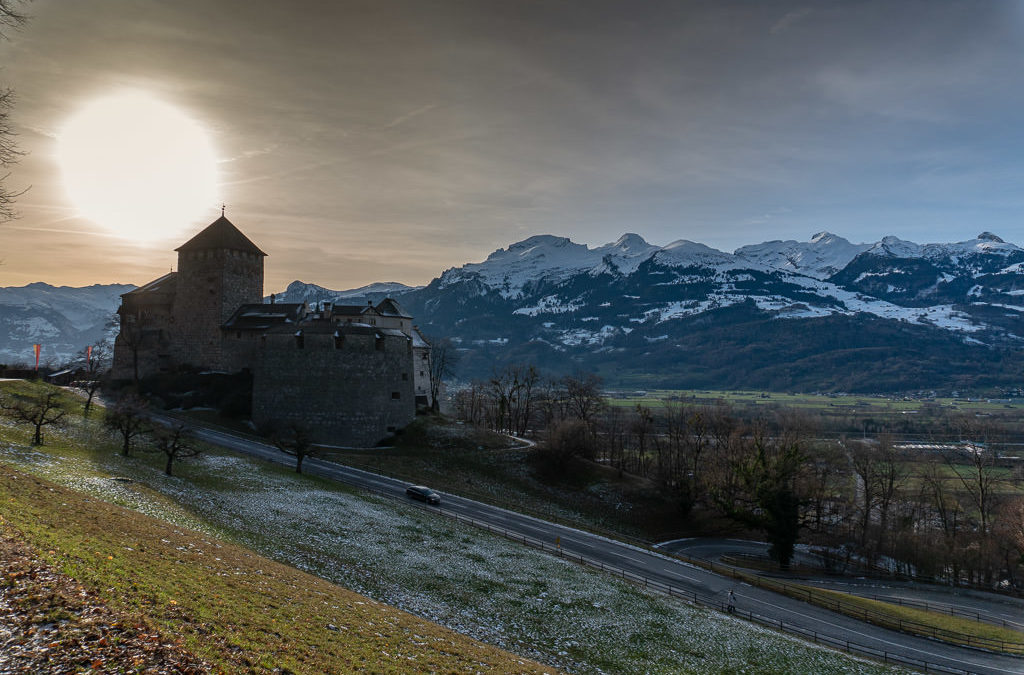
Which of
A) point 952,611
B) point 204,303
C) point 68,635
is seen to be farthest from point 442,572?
point 204,303

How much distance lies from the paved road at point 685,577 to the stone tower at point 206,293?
23.2 m

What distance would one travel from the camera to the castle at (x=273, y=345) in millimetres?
63656

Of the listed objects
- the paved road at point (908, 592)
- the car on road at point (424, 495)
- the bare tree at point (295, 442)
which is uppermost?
the bare tree at point (295, 442)

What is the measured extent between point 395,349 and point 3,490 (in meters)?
48.6

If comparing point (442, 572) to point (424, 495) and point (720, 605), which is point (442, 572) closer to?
point (720, 605)

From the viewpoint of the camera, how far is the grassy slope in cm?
1323

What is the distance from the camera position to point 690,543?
54906mm

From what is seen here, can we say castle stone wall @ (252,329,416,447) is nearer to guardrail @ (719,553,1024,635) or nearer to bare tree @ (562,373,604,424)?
bare tree @ (562,373,604,424)

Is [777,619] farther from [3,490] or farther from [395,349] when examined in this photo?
[395,349]

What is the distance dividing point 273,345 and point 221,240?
1978 cm

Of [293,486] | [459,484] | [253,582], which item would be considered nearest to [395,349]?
[459,484]

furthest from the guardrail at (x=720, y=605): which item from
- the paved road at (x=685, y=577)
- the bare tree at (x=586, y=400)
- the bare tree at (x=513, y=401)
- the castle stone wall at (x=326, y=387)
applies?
the bare tree at (x=513, y=401)

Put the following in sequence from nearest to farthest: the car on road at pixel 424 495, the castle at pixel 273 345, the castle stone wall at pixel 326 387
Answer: the car on road at pixel 424 495 → the castle stone wall at pixel 326 387 → the castle at pixel 273 345

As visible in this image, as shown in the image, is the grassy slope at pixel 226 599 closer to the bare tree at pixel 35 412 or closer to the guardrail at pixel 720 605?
the bare tree at pixel 35 412
